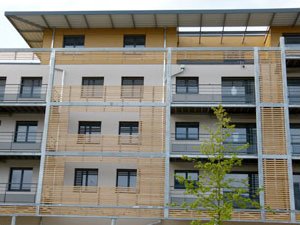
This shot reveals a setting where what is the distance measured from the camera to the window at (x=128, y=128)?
25.5 meters

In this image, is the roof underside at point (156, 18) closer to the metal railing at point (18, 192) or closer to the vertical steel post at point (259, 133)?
the vertical steel post at point (259, 133)

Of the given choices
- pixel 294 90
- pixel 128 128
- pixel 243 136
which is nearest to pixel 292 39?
pixel 294 90

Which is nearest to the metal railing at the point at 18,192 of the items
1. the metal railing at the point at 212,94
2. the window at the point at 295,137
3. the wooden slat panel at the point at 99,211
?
the wooden slat panel at the point at 99,211

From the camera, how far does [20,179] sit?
25312 millimetres

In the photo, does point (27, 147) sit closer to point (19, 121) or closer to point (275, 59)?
point (19, 121)

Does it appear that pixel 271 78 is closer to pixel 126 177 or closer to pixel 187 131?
pixel 187 131

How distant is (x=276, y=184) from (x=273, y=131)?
2.60m

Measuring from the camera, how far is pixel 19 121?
2636cm

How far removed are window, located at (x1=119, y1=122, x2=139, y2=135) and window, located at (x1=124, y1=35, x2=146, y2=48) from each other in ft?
18.7

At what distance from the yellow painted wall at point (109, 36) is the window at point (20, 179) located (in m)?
7.95

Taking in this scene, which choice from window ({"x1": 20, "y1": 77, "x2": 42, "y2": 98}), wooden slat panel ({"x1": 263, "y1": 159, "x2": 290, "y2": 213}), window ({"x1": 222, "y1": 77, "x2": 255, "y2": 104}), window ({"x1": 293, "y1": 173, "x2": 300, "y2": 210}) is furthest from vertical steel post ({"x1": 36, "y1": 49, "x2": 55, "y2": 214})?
window ({"x1": 293, "y1": 173, "x2": 300, "y2": 210})

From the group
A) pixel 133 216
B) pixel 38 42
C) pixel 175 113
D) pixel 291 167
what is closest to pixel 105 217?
pixel 133 216

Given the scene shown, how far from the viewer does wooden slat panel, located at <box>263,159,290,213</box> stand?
73.5ft

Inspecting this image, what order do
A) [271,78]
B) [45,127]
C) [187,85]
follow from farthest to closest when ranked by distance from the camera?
1. [187,85]
2. [45,127]
3. [271,78]
